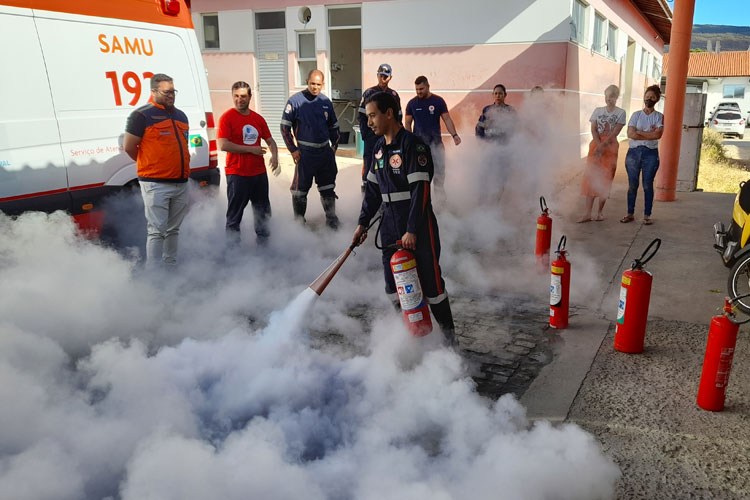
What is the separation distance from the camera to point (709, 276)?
5629 mm

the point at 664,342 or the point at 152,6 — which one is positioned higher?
the point at 152,6

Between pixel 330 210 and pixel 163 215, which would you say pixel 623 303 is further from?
pixel 330 210

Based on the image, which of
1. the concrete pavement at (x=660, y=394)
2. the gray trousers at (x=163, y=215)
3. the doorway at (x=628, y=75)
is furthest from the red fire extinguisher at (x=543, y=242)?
the doorway at (x=628, y=75)

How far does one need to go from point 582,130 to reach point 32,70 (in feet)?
37.6

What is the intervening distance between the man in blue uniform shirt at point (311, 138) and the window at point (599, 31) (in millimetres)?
9553

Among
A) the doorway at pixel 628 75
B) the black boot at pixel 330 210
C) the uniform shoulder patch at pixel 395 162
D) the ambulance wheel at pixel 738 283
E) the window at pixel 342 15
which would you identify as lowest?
the ambulance wheel at pixel 738 283

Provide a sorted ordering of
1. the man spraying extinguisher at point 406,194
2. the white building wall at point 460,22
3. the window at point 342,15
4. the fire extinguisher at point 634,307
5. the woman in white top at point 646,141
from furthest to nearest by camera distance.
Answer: the window at point 342,15 < the white building wall at point 460,22 < the woman in white top at point 646,141 < the fire extinguisher at point 634,307 < the man spraying extinguisher at point 406,194

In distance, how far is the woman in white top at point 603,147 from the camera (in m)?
7.35

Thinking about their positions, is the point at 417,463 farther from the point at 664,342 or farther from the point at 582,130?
the point at 582,130

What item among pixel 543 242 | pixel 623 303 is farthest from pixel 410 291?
pixel 543 242

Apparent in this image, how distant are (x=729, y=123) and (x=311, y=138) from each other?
102 feet

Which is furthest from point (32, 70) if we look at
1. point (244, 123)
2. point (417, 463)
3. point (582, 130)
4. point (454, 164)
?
point (582, 130)

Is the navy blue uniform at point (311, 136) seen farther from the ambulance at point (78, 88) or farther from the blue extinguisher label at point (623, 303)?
the blue extinguisher label at point (623, 303)

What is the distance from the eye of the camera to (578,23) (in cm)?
1207
